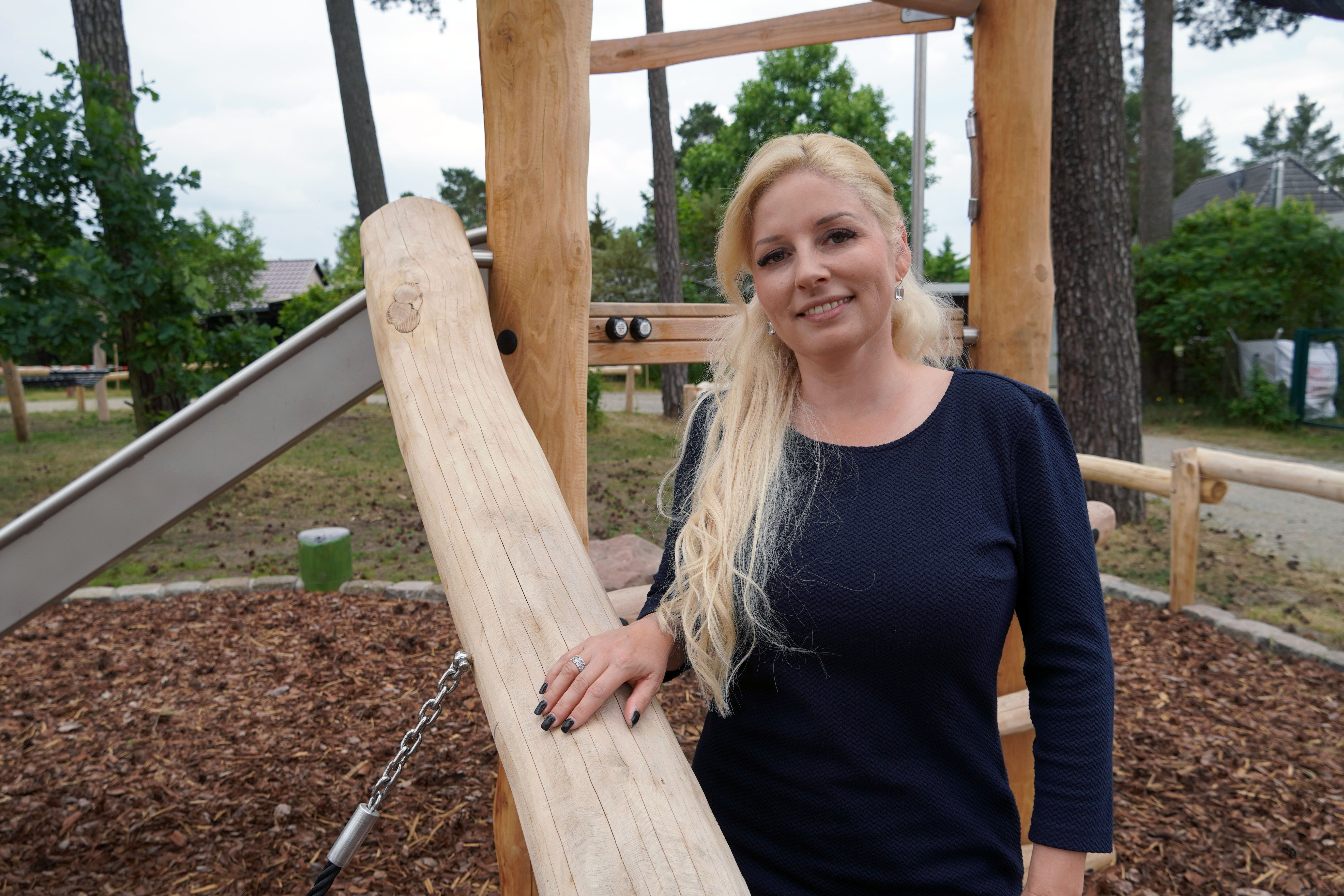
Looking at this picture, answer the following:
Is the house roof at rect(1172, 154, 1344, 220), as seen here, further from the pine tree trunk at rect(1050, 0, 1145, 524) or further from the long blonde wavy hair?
the long blonde wavy hair

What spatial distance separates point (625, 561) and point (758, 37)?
8.74 ft

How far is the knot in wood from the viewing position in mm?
1411

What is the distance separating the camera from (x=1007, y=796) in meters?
1.44

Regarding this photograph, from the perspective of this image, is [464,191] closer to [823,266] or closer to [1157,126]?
[1157,126]

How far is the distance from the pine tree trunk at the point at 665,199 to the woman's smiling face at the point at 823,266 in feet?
39.1

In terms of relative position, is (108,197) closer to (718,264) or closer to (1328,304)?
(718,264)

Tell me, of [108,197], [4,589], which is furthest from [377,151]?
[4,589]

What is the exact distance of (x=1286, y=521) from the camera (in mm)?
7586

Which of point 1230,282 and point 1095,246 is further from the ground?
point 1095,246

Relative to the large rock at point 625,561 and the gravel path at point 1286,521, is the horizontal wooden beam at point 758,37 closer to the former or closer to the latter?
the large rock at point 625,561

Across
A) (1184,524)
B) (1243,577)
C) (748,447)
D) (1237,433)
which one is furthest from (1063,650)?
(1237,433)

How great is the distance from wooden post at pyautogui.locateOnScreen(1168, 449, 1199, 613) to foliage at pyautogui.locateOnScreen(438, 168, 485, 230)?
148 ft

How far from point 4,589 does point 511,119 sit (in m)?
1.64

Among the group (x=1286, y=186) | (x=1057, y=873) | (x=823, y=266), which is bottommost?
(x=1057, y=873)
